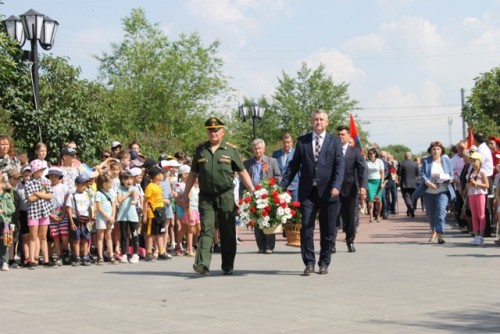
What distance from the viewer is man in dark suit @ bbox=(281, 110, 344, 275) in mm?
12414

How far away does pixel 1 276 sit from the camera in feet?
43.9

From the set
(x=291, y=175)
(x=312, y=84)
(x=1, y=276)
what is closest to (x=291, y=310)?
(x=291, y=175)

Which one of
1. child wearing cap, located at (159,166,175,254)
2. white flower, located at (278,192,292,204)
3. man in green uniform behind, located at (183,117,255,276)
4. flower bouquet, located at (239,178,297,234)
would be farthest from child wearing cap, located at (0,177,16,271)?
white flower, located at (278,192,292,204)

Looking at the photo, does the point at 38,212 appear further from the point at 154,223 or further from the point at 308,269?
the point at 308,269

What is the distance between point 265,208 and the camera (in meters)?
15.0

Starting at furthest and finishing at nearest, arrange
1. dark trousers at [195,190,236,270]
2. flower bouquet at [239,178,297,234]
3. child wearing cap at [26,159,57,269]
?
flower bouquet at [239,178,297,234], child wearing cap at [26,159,57,269], dark trousers at [195,190,236,270]

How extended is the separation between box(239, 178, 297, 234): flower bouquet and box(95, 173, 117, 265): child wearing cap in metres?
2.06

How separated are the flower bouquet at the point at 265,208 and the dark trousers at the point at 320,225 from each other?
2433mm

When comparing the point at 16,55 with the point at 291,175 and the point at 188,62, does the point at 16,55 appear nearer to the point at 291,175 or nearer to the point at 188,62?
the point at 291,175

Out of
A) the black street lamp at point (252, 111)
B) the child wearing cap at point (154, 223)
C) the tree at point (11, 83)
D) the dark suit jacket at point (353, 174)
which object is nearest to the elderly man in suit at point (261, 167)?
the dark suit jacket at point (353, 174)

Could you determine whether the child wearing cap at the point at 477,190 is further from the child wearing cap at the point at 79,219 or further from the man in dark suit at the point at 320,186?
the child wearing cap at the point at 79,219

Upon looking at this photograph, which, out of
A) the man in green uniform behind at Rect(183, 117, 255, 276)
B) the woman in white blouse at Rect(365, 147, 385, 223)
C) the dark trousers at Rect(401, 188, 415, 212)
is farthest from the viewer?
the dark trousers at Rect(401, 188, 415, 212)

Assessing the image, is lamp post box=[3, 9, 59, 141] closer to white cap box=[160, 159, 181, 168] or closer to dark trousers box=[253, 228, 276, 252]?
white cap box=[160, 159, 181, 168]

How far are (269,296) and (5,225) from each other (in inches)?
224
